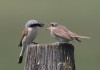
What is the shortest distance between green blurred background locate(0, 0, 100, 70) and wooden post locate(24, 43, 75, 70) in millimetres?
7895

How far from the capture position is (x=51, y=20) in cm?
2533

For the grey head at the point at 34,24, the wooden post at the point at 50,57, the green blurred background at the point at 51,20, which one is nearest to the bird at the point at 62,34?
the grey head at the point at 34,24

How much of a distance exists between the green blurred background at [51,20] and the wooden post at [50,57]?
7.89 meters

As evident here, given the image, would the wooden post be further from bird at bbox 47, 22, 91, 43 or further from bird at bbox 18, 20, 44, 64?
bird at bbox 18, 20, 44, 64

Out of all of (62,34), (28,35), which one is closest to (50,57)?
(62,34)

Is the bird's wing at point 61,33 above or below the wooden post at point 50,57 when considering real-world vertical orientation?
above

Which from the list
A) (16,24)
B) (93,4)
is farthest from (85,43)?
(93,4)

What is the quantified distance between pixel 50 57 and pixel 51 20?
17.9 metres

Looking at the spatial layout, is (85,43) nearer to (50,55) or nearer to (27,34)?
(27,34)

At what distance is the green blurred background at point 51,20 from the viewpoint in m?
18.5

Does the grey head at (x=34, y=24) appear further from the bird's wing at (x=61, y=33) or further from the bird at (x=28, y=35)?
the bird's wing at (x=61, y=33)

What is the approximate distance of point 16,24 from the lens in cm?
2550

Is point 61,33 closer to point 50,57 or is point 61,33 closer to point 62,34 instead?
point 62,34

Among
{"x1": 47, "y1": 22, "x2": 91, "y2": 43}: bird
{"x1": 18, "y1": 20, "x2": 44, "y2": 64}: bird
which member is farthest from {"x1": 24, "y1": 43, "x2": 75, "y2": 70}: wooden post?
{"x1": 18, "y1": 20, "x2": 44, "y2": 64}: bird
